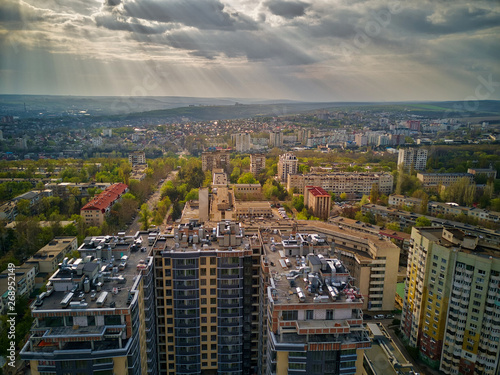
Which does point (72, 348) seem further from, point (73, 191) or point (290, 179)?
point (290, 179)

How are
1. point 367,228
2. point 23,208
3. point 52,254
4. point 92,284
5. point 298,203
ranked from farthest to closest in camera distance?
point 298,203, point 23,208, point 367,228, point 52,254, point 92,284

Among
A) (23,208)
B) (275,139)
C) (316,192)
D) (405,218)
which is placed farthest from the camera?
(275,139)

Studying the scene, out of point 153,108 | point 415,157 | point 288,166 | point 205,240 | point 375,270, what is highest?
point 153,108

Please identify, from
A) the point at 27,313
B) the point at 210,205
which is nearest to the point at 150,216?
the point at 210,205

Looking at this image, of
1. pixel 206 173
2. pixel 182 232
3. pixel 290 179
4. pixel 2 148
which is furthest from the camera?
pixel 2 148

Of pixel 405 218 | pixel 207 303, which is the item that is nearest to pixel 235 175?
pixel 405 218

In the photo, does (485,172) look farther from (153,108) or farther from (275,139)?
(153,108)

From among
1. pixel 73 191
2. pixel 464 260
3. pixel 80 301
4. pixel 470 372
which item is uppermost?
pixel 80 301
